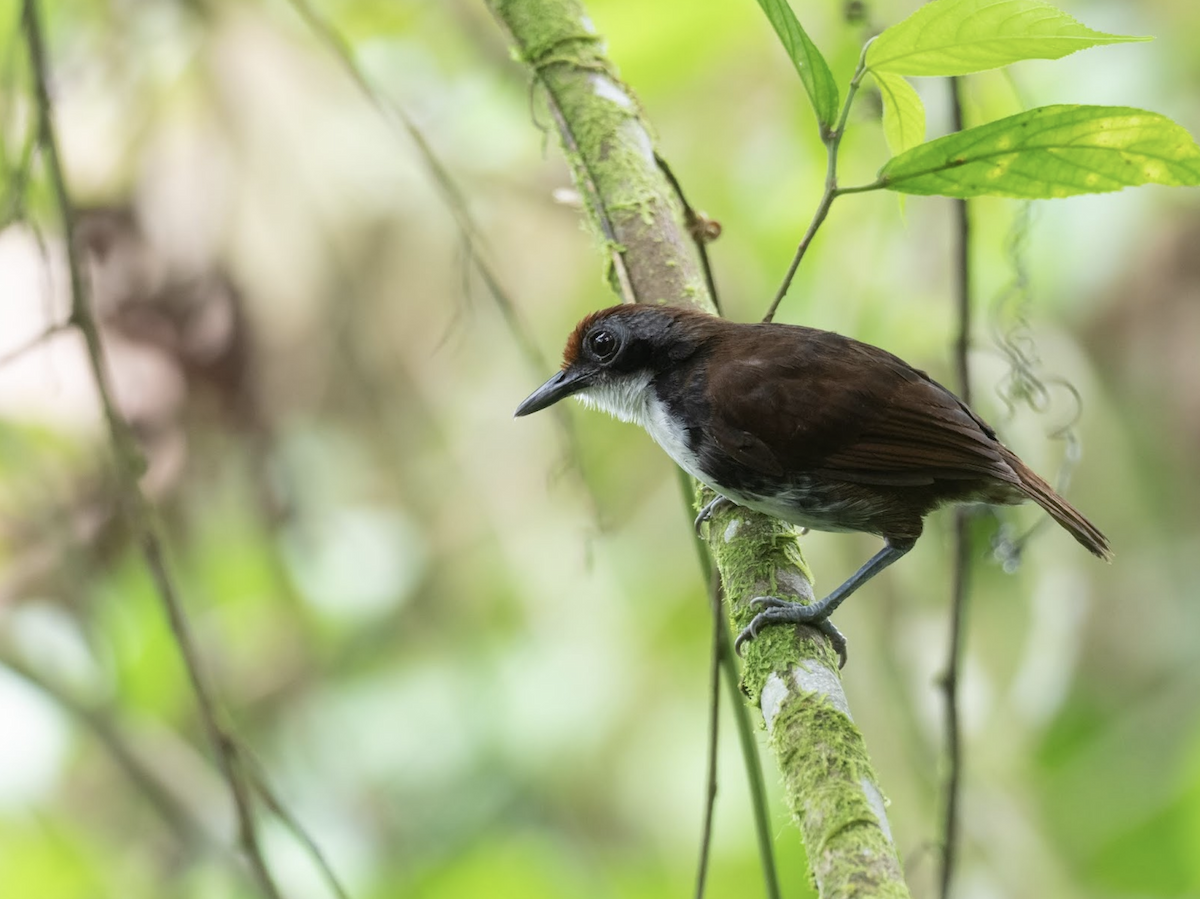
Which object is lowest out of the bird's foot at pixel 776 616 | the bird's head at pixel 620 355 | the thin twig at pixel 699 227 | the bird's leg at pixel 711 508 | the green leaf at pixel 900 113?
the bird's foot at pixel 776 616

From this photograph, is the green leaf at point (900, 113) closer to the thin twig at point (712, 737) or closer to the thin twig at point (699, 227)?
the thin twig at point (699, 227)

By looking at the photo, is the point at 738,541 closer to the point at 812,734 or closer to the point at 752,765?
the point at 752,765

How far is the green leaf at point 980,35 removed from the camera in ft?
5.50

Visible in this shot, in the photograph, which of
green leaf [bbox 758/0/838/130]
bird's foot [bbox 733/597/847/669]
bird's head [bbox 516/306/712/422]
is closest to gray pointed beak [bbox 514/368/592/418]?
bird's head [bbox 516/306/712/422]

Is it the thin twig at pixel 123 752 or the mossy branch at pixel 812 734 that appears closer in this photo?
the mossy branch at pixel 812 734

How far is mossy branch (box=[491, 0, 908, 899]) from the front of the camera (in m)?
1.51

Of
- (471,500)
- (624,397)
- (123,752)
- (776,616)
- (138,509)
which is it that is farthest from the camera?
(471,500)

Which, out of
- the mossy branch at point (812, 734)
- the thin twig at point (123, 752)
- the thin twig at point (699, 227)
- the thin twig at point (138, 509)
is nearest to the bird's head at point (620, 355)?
the thin twig at point (699, 227)

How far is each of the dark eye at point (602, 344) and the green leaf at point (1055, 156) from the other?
96 cm

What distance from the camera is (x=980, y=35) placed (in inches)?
67.4

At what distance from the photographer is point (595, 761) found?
4.32 meters

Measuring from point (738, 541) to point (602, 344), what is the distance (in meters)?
0.68

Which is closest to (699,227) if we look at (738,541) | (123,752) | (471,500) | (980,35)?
(738,541)

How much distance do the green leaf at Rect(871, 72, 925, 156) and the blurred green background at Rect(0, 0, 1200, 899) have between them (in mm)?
1237
